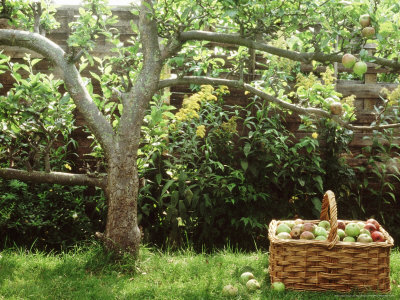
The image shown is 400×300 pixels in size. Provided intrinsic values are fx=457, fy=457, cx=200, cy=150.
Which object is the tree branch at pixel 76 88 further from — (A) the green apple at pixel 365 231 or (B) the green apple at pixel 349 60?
(A) the green apple at pixel 365 231

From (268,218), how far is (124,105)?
1768mm

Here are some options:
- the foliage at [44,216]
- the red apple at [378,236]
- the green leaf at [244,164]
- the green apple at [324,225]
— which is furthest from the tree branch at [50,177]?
the red apple at [378,236]

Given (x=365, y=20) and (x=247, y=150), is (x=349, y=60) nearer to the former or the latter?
(x=365, y=20)

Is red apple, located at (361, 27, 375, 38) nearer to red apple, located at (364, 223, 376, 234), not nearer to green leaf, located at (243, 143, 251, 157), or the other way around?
red apple, located at (364, 223, 376, 234)

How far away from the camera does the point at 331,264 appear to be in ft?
10.4

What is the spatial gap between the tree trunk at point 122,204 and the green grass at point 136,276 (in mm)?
122

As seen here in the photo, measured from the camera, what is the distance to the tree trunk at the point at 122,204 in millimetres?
3436

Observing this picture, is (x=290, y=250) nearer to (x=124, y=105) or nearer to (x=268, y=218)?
(x=268, y=218)

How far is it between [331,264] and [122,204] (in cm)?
157

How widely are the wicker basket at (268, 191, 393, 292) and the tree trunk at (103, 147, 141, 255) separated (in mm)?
1070

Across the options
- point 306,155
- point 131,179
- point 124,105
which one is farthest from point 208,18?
point 306,155

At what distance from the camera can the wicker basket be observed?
315cm

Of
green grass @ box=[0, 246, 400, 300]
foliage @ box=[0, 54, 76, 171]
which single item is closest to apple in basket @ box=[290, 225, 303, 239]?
green grass @ box=[0, 246, 400, 300]

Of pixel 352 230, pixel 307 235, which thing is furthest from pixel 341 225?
pixel 307 235
